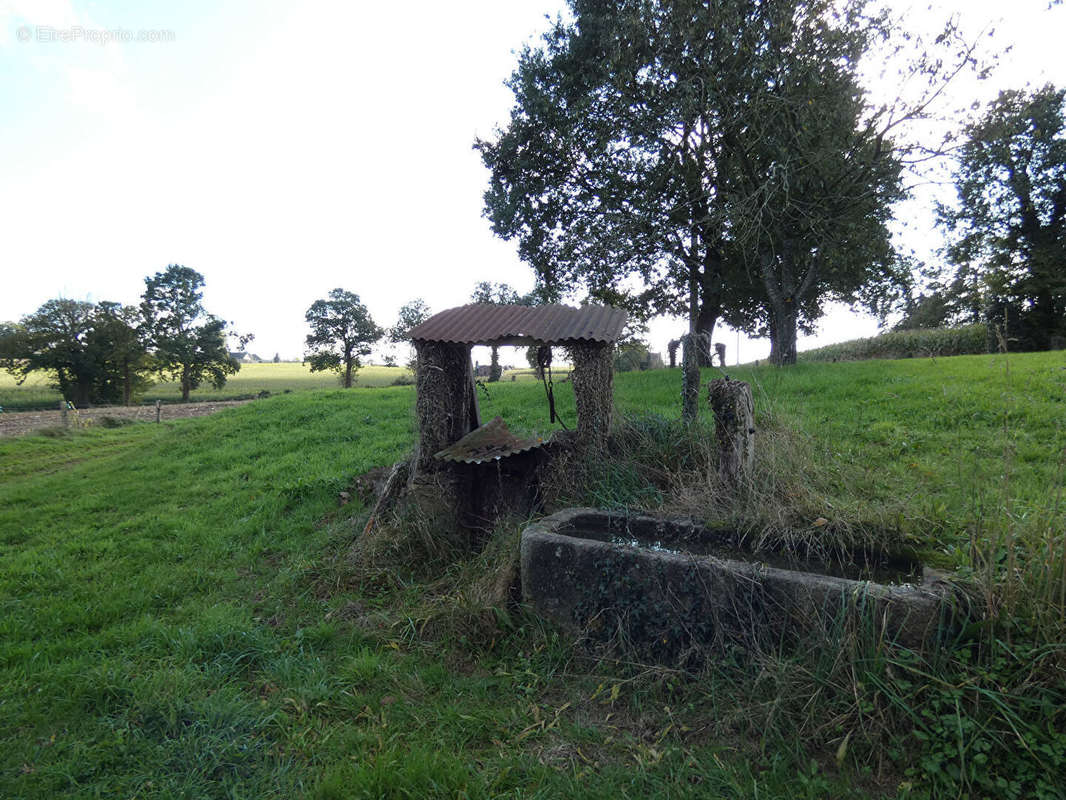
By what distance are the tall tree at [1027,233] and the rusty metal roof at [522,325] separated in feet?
63.6

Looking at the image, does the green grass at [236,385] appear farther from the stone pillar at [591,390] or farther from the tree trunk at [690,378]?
the stone pillar at [591,390]

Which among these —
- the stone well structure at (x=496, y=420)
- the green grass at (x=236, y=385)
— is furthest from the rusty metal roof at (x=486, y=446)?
the green grass at (x=236, y=385)

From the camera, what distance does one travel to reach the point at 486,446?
5.76 meters

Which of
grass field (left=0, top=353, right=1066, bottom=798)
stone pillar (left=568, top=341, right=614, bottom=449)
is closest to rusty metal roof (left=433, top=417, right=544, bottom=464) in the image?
stone pillar (left=568, top=341, right=614, bottom=449)

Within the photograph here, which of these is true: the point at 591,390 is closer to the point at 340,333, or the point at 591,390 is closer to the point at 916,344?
the point at 916,344

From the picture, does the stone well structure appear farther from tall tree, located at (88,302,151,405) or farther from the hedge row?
tall tree, located at (88,302,151,405)

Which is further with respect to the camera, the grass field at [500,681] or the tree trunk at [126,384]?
the tree trunk at [126,384]

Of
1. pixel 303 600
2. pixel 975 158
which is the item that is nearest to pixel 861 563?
pixel 303 600

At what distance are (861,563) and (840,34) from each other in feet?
42.3

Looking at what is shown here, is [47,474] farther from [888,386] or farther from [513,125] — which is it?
[888,386]

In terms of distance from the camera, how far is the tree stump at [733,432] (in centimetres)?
454

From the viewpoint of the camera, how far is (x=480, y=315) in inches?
240

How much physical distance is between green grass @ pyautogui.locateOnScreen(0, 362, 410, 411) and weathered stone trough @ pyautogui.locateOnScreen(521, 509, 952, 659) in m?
33.6

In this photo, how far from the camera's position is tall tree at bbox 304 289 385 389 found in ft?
153
